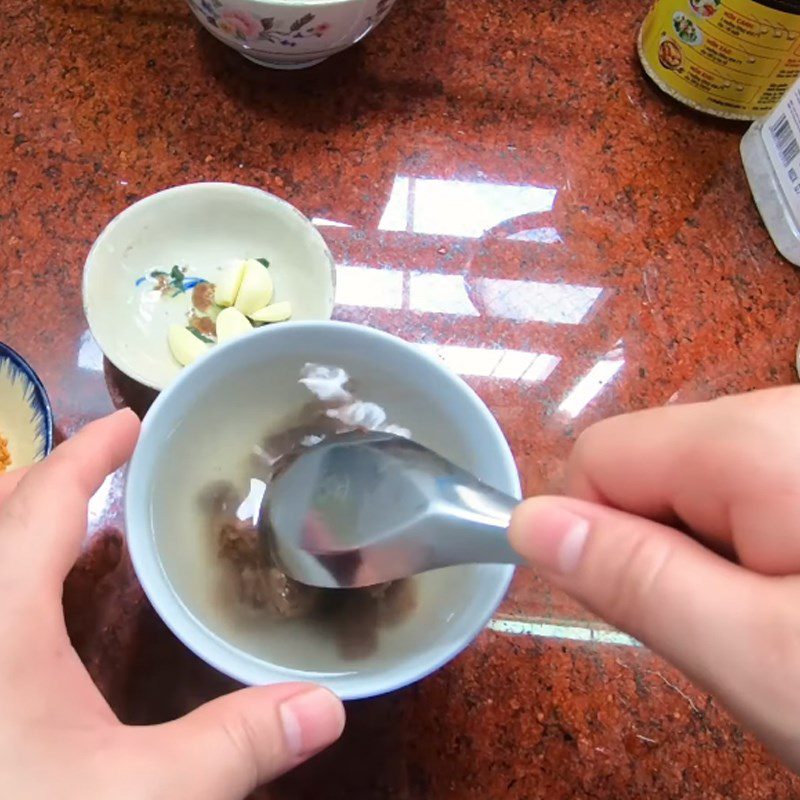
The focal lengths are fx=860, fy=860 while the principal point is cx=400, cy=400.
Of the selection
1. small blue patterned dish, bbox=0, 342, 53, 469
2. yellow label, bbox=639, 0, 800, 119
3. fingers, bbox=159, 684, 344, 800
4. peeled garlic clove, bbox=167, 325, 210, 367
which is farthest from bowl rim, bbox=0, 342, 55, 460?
yellow label, bbox=639, 0, 800, 119

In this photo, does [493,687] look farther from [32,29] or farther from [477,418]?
[32,29]

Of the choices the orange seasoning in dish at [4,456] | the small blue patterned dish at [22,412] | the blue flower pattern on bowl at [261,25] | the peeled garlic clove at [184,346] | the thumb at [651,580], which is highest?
the thumb at [651,580]

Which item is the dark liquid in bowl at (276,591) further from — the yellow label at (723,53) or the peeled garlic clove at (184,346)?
the yellow label at (723,53)

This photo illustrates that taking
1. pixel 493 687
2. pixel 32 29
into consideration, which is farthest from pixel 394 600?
pixel 32 29

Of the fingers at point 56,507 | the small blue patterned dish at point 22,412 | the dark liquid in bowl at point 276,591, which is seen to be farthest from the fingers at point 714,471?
the small blue patterned dish at point 22,412

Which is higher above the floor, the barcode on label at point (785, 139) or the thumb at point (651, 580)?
the barcode on label at point (785, 139)
